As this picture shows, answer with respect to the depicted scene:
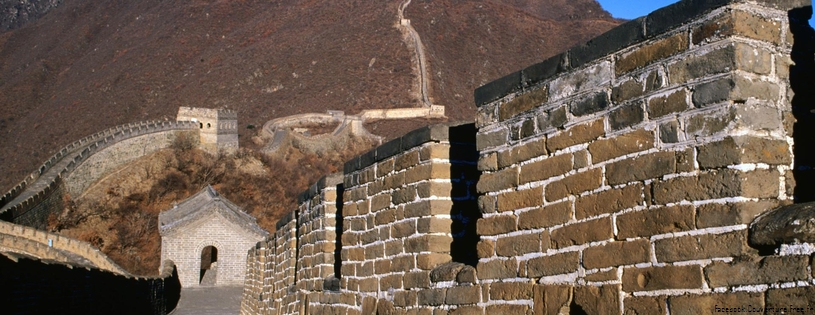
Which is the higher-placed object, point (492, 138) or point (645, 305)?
point (492, 138)

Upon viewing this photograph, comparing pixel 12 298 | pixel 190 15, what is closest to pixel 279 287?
pixel 12 298

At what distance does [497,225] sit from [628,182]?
1.16m

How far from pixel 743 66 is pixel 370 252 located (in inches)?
155

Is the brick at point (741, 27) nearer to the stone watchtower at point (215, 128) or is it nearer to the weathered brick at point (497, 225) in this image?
the weathered brick at point (497, 225)

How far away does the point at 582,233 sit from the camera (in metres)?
4.19

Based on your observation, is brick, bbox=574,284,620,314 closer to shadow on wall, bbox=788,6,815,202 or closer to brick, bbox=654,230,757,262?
brick, bbox=654,230,757,262

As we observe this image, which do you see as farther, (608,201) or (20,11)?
(20,11)

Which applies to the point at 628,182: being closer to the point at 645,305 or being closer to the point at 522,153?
the point at 645,305

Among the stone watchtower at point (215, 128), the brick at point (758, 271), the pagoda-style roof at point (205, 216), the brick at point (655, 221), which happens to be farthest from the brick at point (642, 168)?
the stone watchtower at point (215, 128)

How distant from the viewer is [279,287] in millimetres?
12195

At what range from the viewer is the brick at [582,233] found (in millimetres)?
4027

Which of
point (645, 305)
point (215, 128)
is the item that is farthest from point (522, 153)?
point (215, 128)

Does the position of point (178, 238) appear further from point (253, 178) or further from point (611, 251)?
point (611, 251)

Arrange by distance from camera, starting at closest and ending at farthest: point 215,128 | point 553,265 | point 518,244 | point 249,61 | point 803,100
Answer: point 803,100, point 553,265, point 518,244, point 215,128, point 249,61
